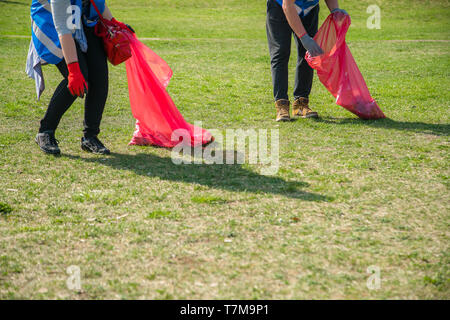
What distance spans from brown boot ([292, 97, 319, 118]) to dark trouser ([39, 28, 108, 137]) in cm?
241

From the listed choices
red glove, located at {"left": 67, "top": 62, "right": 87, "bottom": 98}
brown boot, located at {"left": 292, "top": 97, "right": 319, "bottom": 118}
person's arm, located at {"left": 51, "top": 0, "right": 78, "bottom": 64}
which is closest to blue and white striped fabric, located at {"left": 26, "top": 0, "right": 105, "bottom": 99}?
person's arm, located at {"left": 51, "top": 0, "right": 78, "bottom": 64}

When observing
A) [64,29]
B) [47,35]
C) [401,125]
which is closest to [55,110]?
[47,35]

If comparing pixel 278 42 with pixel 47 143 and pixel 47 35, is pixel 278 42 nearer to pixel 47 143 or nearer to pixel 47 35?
pixel 47 35

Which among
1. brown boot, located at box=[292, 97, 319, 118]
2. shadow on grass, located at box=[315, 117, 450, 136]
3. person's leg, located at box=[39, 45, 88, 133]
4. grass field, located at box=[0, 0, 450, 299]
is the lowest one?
grass field, located at box=[0, 0, 450, 299]

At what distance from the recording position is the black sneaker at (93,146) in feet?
15.4

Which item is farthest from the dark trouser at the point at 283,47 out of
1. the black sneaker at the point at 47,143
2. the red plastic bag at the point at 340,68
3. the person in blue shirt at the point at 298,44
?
the black sneaker at the point at 47,143

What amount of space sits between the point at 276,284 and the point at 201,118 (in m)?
3.85

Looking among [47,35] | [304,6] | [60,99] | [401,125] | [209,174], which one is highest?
[304,6]

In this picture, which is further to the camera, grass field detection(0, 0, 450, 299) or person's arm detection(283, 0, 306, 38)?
person's arm detection(283, 0, 306, 38)

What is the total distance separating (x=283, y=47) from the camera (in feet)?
18.8

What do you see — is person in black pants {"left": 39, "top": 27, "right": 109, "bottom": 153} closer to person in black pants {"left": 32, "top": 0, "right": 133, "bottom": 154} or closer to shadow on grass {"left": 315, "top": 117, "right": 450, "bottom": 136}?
person in black pants {"left": 32, "top": 0, "right": 133, "bottom": 154}

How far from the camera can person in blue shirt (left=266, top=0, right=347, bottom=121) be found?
214 inches

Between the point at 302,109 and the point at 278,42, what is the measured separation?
0.84 m
